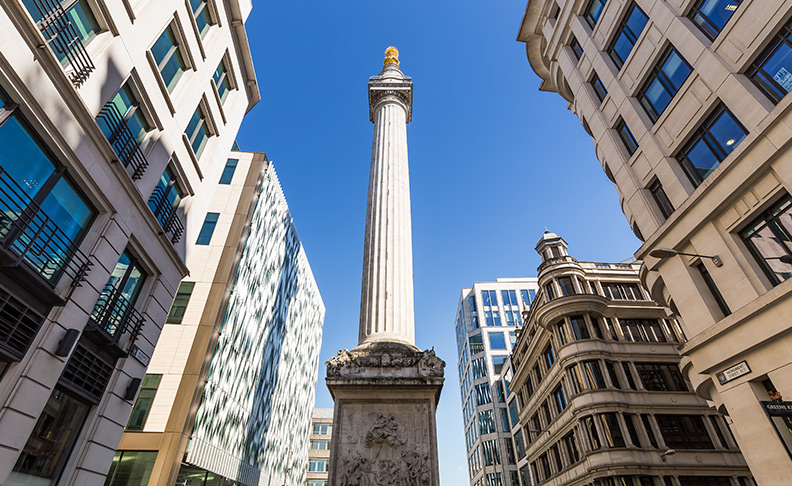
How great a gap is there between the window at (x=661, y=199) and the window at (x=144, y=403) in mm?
29785

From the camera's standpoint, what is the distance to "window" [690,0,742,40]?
14.6 m

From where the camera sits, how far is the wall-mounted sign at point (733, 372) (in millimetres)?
12727

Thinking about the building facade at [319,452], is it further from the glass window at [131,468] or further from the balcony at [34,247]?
the balcony at [34,247]

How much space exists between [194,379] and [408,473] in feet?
61.5

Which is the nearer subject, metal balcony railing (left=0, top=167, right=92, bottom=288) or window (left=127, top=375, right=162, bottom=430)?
metal balcony railing (left=0, top=167, right=92, bottom=288)

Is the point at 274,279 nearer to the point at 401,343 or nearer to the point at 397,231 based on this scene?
the point at 397,231

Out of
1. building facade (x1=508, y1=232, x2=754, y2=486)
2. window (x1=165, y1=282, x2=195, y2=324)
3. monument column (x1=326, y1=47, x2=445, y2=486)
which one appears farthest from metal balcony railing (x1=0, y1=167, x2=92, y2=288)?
building facade (x1=508, y1=232, x2=754, y2=486)

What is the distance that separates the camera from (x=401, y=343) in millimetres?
16391

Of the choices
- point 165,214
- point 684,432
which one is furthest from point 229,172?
point 684,432

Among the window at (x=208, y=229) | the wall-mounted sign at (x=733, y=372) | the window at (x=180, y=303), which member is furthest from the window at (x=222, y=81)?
the wall-mounted sign at (x=733, y=372)

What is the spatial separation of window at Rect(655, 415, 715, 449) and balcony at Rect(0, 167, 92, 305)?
36899 mm

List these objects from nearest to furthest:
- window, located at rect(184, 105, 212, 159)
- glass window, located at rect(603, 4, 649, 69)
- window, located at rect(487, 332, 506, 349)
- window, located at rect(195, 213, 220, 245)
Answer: glass window, located at rect(603, 4, 649, 69), window, located at rect(184, 105, 212, 159), window, located at rect(195, 213, 220, 245), window, located at rect(487, 332, 506, 349)

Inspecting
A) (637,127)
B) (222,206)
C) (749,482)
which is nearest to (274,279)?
(222,206)

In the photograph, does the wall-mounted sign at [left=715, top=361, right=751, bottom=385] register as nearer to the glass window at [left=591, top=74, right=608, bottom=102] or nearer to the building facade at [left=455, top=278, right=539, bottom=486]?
the glass window at [left=591, top=74, right=608, bottom=102]
